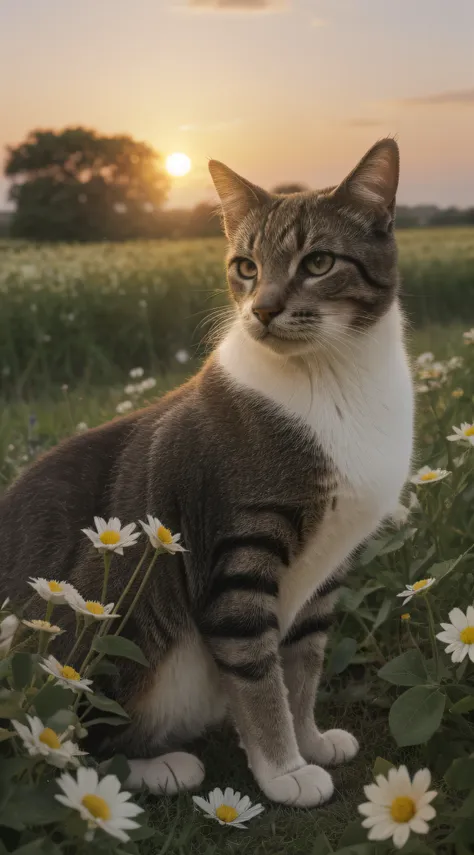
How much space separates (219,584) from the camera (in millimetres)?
2578

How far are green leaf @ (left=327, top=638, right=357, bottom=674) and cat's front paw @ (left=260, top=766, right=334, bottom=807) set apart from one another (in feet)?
1.85

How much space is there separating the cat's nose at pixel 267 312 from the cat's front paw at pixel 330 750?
1280 millimetres

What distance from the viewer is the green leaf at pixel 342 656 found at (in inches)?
125

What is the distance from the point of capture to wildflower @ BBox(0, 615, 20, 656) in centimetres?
212

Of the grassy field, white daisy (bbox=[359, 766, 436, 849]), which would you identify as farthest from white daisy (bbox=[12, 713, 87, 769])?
the grassy field

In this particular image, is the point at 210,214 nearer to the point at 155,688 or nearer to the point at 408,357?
the point at 408,357

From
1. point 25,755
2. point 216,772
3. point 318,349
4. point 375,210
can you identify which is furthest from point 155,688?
point 375,210

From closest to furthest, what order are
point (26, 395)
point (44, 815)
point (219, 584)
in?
point (44, 815) < point (219, 584) < point (26, 395)

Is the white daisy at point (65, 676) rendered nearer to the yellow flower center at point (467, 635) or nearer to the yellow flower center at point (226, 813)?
the yellow flower center at point (226, 813)

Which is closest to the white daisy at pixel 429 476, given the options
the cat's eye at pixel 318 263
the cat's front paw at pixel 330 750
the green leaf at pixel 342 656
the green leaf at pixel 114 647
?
the green leaf at pixel 342 656

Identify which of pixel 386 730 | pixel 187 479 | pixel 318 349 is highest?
pixel 318 349

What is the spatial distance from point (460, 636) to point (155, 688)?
2.84 ft

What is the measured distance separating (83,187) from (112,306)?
49.4 feet

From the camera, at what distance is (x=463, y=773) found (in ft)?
7.20
